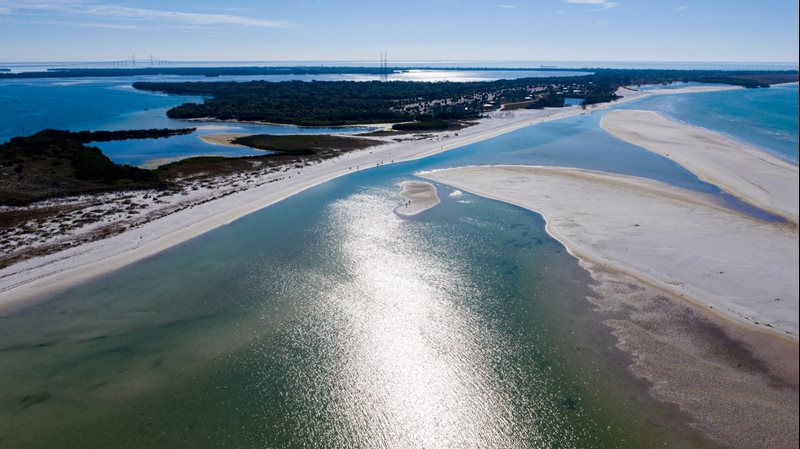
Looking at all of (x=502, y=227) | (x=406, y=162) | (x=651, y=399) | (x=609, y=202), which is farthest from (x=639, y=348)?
(x=406, y=162)

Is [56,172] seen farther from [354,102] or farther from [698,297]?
[354,102]

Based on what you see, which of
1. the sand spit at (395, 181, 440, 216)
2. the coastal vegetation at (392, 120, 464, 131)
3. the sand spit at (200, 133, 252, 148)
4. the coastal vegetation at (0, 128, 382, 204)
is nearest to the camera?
the sand spit at (395, 181, 440, 216)

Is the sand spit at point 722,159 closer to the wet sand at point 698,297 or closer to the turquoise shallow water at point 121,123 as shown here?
the wet sand at point 698,297

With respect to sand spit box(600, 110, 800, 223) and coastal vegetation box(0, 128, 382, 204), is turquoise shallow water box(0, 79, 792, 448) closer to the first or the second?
sand spit box(600, 110, 800, 223)

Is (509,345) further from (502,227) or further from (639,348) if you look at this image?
(502,227)

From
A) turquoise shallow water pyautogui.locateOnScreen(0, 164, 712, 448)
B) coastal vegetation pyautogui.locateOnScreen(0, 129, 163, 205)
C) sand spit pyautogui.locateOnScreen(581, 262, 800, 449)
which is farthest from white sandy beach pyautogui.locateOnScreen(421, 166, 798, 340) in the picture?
coastal vegetation pyautogui.locateOnScreen(0, 129, 163, 205)

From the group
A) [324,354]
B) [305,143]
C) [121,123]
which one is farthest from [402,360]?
[121,123]
